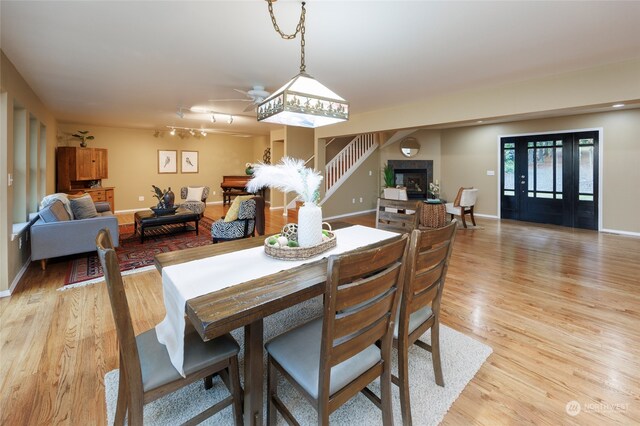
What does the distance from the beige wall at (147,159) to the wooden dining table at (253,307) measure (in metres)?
8.93

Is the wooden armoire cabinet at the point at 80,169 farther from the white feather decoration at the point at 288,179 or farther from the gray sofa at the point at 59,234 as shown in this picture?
the white feather decoration at the point at 288,179

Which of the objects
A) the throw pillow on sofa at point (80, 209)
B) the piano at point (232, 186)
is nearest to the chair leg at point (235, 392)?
the throw pillow on sofa at point (80, 209)

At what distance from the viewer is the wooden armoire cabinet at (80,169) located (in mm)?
6742

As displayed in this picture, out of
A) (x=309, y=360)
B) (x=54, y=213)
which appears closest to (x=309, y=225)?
(x=309, y=360)

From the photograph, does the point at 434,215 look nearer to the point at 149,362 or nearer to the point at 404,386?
the point at 404,386

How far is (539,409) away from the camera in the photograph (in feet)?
5.32

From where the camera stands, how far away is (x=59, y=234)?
3762mm

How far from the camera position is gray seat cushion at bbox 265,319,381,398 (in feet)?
4.06

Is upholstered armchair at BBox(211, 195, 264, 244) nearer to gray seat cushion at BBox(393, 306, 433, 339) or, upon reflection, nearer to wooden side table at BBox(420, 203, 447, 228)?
gray seat cushion at BBox(393, 306, 433, 339)

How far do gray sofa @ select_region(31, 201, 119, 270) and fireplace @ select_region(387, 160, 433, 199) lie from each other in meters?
6.99

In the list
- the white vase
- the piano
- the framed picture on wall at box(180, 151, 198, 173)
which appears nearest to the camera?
the white vase

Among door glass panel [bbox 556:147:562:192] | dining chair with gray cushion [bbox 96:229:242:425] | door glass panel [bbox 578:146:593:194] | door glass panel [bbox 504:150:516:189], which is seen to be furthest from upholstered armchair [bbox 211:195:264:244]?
door glass panel [bbox 578:146:593:194]

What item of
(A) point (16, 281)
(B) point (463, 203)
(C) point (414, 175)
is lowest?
(A) point (16, 281)

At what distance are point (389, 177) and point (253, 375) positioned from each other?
25.0ft
